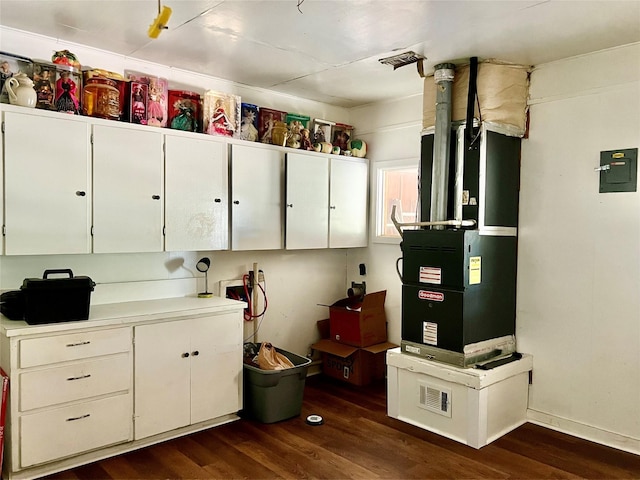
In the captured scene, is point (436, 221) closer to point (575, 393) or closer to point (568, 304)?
point (568, 304)

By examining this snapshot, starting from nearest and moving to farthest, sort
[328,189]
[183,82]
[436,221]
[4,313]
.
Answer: [4,313] → [436,221] → [183,82] → [328,189]

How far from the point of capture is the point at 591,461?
9.80 ft

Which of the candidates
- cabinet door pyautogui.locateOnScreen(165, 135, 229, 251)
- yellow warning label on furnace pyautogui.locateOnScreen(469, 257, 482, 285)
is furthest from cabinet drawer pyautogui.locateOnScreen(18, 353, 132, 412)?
yellow warning label on furnace pyautogui.locateOnScreen(469, 257, 482, 285)

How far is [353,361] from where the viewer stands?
172 inches

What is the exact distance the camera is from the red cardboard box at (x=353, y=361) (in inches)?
171

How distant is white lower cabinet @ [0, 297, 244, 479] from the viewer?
2.70 m

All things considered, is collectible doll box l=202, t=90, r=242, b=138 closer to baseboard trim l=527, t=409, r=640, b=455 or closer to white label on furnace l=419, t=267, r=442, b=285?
white label on furnace l=419, t=267, r=442, b=285

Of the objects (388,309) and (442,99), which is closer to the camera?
(442,99)

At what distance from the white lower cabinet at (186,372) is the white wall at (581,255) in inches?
85.3

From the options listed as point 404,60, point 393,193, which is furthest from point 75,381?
point 393,193

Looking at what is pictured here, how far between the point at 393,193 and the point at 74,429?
3252 millimetres

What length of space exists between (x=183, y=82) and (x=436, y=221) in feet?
7.25

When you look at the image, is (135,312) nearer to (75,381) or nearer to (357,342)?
(75,381)

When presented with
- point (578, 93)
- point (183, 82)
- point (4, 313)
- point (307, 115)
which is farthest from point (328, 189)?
point (4, 313)
